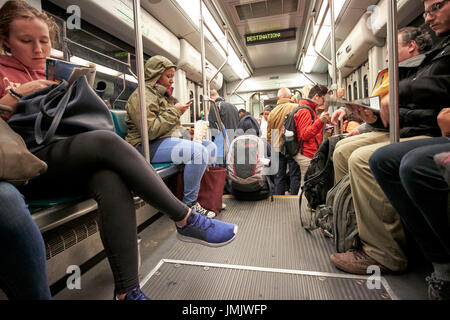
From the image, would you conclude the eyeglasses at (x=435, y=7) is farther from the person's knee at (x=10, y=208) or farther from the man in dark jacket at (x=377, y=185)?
the person's knee at (x=10, y=208)

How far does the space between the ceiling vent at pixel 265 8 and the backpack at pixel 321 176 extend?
3937mm

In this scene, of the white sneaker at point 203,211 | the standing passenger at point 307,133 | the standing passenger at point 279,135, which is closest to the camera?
the white sneaker at point 203,211

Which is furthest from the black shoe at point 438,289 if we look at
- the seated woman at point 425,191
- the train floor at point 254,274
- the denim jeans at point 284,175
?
the denim jeans at point 284,175

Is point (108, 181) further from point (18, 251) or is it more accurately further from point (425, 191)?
point (425, 191)

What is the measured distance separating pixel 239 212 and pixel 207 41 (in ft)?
15.9

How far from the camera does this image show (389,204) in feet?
4.14

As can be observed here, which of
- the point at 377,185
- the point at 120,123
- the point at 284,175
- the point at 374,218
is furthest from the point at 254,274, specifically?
the point at 284,175

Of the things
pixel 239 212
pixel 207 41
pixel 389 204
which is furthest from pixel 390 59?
pixel 207 41

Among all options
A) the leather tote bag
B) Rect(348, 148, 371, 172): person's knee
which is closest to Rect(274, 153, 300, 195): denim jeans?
Rect(348, 148, 371, 172): person's knee

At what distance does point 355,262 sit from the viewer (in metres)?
→ 1.30

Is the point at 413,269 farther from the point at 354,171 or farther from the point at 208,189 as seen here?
the point at 208,189

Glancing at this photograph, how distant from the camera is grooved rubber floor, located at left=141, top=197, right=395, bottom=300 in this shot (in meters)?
1.16

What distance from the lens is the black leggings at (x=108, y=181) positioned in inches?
34.8

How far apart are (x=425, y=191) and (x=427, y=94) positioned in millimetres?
554
